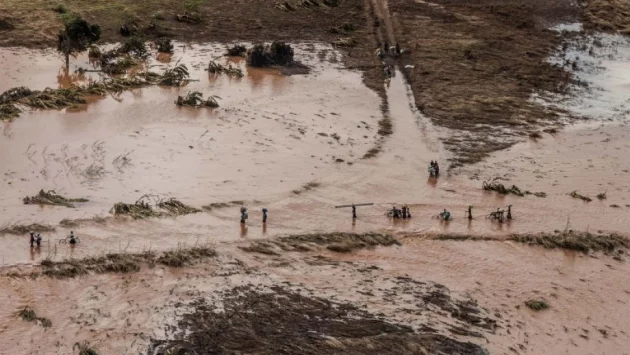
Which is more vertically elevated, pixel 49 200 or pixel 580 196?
pixel 580 196

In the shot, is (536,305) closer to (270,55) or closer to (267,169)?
(267,169)

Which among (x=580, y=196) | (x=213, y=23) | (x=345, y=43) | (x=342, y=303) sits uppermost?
(x=213, y=23)

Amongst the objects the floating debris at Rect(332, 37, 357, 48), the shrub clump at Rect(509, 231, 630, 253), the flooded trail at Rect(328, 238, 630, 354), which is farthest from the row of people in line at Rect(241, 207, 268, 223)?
the floating debris at Rect(332, 37, 357, 48)

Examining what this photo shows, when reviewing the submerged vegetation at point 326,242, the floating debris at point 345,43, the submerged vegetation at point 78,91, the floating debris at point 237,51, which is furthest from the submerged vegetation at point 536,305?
the floating debris at point 345,43

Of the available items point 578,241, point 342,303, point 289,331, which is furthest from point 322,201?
point 289,331

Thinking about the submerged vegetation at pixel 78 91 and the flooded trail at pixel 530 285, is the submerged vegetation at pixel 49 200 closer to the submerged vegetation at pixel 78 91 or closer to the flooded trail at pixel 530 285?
the submerged vegetation at pixel 78 91

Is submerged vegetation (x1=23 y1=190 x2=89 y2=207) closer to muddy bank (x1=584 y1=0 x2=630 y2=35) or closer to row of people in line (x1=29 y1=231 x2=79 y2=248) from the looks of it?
row of people in line (x1=29 y1=231 x2=79 y2=248)
